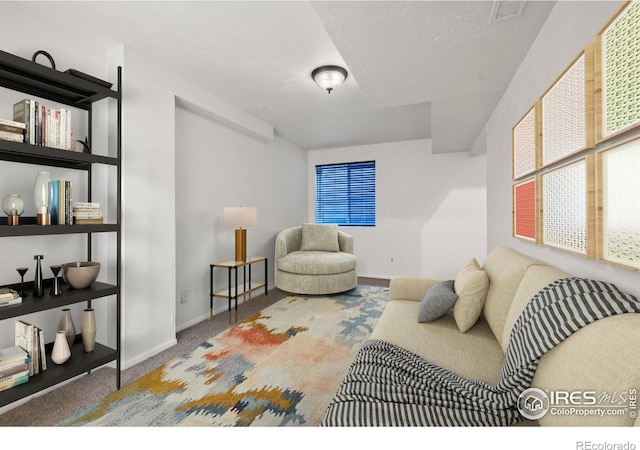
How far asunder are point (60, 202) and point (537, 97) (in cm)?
284

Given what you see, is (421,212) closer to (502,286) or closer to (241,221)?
(241,221)

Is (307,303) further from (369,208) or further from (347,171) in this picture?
(347,171)

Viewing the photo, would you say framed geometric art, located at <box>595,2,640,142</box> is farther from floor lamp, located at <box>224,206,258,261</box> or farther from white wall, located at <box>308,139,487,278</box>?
white wall, located at <box>308,139,487,278</box>

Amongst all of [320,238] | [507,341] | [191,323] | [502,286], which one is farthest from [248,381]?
[320,238]

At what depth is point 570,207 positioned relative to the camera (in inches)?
49.0

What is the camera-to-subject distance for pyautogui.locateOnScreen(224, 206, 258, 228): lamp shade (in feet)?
10.4

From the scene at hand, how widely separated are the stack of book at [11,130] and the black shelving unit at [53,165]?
0.26 feet

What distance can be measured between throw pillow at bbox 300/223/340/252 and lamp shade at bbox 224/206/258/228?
5.00 ft

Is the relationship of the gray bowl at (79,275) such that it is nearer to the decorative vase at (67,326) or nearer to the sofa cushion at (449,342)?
the decorative vase at (67,326)

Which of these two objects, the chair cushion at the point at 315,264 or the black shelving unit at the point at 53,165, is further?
the chair cushion at the point at 315,264

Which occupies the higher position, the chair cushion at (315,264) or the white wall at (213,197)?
the white wall at (213,197)

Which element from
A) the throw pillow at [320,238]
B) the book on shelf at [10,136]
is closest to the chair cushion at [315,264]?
the throw pillow at [320,238]

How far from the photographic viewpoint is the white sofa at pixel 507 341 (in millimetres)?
675
